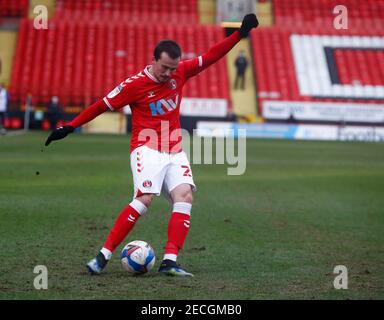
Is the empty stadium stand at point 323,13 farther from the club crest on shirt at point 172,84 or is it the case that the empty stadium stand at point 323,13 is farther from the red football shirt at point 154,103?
the club crest on shirt at point 172,84

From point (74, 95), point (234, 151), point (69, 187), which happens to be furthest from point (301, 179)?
point (74, 95)

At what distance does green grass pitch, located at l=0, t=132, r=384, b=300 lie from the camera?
279 inches

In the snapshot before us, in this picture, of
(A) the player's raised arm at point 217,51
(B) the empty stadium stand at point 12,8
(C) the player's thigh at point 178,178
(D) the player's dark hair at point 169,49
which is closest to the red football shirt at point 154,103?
(A) the player's raised arm at point 217,51

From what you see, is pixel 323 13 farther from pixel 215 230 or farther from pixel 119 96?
pixel 119 96

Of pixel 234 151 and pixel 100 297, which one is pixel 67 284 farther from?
pixel 234 151

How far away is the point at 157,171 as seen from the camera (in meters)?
7.95

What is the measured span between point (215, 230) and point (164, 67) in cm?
348

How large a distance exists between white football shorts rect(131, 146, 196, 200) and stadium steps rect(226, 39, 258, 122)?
3126 centimetres

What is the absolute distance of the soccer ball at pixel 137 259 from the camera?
25.1 ft

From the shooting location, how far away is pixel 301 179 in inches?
710

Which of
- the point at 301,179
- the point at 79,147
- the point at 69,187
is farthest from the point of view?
the point at 79,147

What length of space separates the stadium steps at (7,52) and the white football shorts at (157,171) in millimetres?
33931

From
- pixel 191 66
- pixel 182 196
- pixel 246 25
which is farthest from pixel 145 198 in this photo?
pixel 246 25

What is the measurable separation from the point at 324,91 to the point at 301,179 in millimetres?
24686
